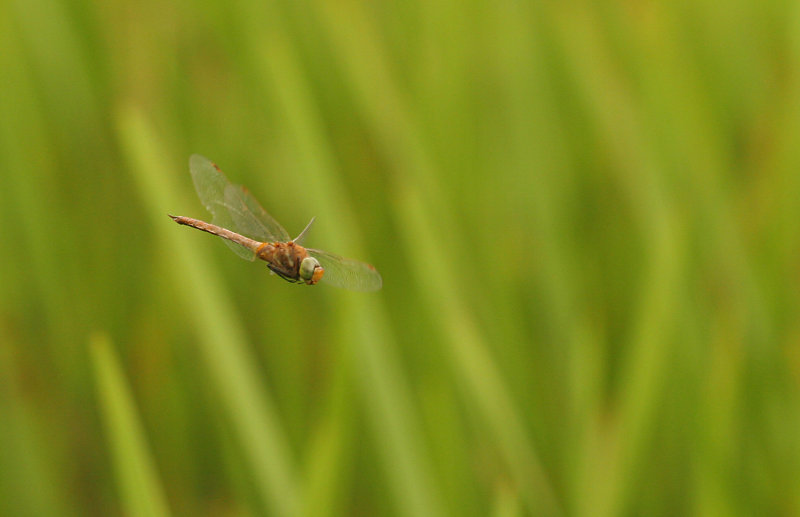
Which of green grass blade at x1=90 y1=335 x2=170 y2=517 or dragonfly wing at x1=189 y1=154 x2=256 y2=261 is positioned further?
green grass blade at x1=90 y1=335 x2=170 y2=517

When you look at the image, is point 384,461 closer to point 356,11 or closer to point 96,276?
point 96,276

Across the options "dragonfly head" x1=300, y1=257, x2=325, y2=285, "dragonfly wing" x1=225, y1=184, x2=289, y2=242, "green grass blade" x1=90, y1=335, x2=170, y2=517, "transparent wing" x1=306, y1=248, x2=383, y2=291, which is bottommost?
"green grass blade" x1=90, y1=335, x2=170, y2=517

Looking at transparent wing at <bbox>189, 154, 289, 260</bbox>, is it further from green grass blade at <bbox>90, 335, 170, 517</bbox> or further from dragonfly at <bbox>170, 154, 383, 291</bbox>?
green grass blade at <bbox>90, 335, 170, 517</bbox>

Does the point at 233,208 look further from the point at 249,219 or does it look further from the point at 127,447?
the point at 127,447

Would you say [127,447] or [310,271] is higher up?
[310,271]

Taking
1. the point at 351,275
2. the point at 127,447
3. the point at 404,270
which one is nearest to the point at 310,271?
the point at 351,275

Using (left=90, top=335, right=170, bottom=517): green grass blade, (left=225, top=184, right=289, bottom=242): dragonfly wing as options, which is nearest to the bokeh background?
(left=90, top=335, right=170, bottom=517): green grass blade

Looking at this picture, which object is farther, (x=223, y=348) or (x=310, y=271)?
(x=223, y=348)
